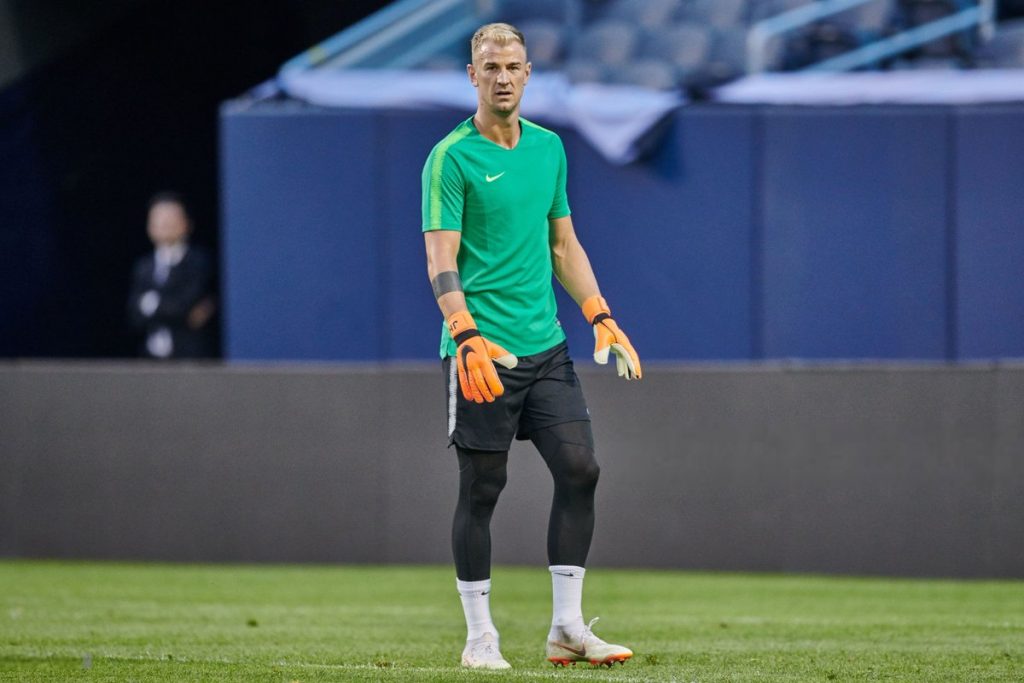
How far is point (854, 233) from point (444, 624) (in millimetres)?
4578

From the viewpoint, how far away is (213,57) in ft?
48.5

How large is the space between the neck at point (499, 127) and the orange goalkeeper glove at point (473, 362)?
0.60m

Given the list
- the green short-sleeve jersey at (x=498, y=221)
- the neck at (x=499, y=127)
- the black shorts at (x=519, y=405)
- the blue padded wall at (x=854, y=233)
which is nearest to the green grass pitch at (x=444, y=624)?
the black shorts at (x=519, y=405)

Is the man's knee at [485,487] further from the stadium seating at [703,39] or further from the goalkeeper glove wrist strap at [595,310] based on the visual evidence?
the stadium seating at [703,39]

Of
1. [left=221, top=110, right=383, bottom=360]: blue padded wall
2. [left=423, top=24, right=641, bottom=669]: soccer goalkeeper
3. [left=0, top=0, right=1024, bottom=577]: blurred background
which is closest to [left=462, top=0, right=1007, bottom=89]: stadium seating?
[left=0, top=0, right=1024, bottom=577]: blurred background

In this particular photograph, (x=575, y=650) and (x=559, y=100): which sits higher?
(x=559, y=100)

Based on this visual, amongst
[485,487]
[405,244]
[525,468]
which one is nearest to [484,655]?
[485,487]

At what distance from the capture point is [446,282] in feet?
18.2

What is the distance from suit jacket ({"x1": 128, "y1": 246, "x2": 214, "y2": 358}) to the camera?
38.0 ft

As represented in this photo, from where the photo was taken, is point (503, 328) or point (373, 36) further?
point (373, 36)

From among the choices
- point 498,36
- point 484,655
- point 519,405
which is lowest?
point 484,655

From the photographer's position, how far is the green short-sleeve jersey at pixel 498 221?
563cm

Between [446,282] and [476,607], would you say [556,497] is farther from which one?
[446,282]

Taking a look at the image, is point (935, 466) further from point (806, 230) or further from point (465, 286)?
point (465, 286)
